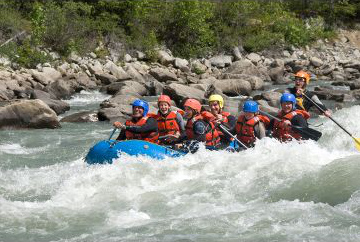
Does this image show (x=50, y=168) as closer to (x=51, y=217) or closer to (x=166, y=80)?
(x=51, y=217)

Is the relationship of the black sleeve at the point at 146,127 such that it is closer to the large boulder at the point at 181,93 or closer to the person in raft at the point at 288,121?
the person in raft at the point at 288,121

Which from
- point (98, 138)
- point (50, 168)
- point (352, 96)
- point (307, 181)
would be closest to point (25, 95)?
point (98, 138)

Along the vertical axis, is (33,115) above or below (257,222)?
below

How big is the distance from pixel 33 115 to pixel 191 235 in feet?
25.2

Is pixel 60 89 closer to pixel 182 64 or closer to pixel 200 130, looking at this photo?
pixel 182 64

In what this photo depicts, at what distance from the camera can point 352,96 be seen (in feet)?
55.8

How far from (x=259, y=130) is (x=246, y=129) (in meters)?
0.21

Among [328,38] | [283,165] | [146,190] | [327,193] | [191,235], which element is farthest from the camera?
[328,38]

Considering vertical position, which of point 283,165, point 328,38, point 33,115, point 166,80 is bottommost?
point 328,38

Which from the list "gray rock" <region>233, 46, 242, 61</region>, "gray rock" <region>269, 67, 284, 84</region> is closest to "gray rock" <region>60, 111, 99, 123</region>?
"gray rock" <region>269, 67, 284, 84</region>

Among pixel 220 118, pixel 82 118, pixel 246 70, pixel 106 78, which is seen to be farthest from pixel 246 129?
pixel 246 70

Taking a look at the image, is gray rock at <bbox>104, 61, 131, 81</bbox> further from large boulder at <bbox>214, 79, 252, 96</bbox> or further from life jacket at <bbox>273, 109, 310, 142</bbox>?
life jacket at <bbox>273, 109, 310, 142</bbox>

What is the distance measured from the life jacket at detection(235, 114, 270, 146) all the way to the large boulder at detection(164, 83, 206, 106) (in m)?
6.28

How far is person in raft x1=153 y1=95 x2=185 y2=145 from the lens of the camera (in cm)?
884
